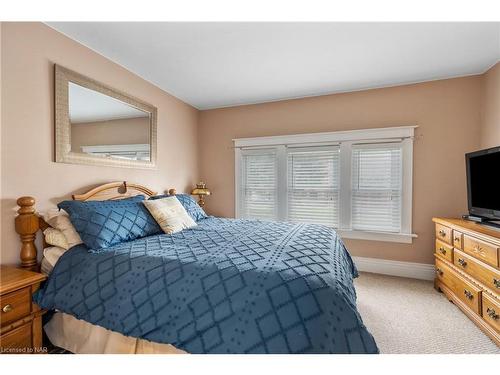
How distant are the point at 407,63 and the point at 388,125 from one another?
78 cm

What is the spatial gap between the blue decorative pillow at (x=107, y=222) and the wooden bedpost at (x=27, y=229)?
17cm

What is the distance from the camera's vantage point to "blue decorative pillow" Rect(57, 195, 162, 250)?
1635 millimetres

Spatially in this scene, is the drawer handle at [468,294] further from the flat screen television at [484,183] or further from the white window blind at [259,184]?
the white window blind at [259,184]

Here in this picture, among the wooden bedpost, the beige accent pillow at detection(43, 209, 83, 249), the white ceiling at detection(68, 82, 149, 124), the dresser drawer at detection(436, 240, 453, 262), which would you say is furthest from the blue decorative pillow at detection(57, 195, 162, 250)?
the dresser drawer at detection(436, 240, 453, 262)

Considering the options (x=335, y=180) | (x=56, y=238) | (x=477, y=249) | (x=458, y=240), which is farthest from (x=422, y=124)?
(x=56, y=238)

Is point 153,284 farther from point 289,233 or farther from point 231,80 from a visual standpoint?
point 231,80

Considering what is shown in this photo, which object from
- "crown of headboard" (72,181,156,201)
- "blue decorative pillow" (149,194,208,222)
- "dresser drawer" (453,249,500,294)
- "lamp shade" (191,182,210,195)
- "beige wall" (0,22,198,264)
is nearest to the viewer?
"beige wall" (0,22,198,264)

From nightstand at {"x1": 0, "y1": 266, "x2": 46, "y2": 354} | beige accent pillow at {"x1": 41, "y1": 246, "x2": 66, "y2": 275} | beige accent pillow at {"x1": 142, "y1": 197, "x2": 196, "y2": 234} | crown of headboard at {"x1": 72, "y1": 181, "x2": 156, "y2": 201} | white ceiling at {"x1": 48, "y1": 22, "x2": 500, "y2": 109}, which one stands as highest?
white ceiling at {"x1": 48, "y1": 22, "x2": 500, "y2": 109}

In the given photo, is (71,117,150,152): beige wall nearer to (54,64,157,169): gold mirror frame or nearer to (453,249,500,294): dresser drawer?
(54,64,157,169): gold mirror frame

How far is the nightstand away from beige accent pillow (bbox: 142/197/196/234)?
33.3 inches

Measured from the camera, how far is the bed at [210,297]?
40.1 inches

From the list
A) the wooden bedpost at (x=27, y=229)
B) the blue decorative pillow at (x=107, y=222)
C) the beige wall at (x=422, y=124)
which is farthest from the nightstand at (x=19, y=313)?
the beige wall at (x=422, y=124)
